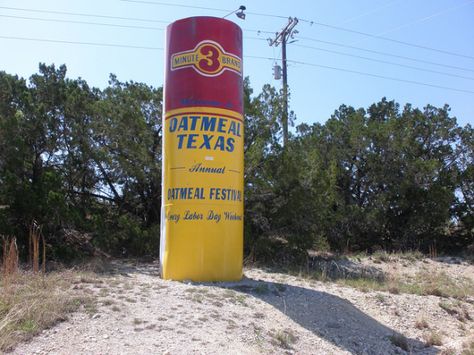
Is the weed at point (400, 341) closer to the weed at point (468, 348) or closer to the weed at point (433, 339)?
the weed at point (433, 339)

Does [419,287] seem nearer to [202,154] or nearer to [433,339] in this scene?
[433,339]

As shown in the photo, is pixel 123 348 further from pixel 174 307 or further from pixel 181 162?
pixel 181 162

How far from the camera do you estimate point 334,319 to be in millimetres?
8539

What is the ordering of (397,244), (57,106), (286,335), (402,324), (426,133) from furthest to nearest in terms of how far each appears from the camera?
(426,133), (397,244), (57,106), (402,324), (286,335)

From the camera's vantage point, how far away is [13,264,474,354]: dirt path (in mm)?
6195

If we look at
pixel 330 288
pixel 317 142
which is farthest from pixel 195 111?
pixel 317 142

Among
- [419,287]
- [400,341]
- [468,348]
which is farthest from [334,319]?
[419,287]

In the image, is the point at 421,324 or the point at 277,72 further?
the point at 277,72

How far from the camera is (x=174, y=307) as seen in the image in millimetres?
7754

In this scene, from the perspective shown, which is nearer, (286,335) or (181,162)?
(286,335)

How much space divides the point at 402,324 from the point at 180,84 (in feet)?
22.2

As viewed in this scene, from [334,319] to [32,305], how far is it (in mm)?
5040

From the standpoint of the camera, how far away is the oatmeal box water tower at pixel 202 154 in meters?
10.2

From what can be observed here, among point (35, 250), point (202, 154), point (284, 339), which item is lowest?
point (284, 339)
